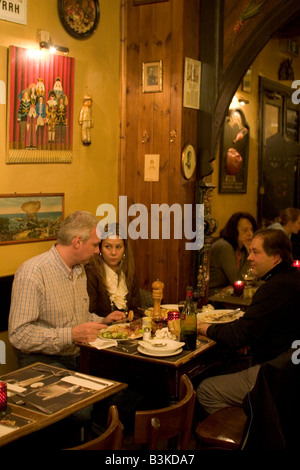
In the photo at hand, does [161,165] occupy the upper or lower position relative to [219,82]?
lower

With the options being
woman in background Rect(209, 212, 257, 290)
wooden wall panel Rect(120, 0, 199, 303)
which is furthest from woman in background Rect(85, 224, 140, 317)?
woman in background Rect(209, 212, 257, 290)

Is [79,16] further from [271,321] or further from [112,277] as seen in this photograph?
[271,321]

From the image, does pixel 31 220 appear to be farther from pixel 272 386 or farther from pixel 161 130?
pixel 272 386

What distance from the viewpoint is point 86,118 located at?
471cm

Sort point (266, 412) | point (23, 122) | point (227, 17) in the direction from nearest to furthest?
point (266, 412) < point (23, 122) < point (227, 17)

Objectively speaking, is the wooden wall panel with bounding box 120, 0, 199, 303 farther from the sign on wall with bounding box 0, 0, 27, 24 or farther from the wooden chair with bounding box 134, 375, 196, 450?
the wooden chair with bounding box 134, 375, 196, 450

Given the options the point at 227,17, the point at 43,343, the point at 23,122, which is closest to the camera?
the point at 43,343

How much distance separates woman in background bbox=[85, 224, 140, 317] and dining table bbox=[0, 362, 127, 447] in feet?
4.46

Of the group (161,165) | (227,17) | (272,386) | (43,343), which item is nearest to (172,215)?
(161,165)

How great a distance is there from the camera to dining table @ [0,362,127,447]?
2.23 metres

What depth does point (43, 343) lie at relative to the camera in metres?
3.23

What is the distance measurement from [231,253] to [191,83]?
5.87 ft

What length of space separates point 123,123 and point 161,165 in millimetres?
548
